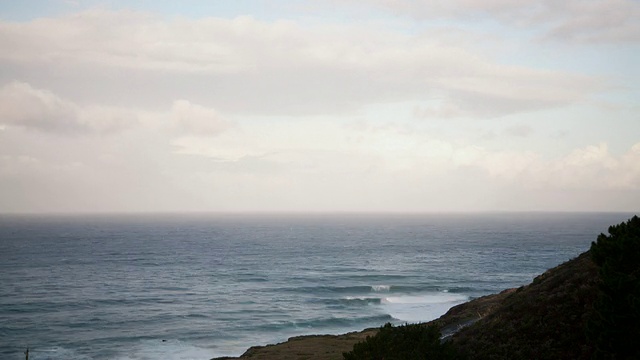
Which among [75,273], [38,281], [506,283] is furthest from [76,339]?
[506,283]

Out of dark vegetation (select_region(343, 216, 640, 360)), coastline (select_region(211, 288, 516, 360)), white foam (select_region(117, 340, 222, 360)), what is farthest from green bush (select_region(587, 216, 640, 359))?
white foam (select_region(117, 340, 222, 360))

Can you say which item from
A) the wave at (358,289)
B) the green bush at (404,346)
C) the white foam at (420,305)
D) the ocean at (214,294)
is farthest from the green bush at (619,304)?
the wave at (358,289)

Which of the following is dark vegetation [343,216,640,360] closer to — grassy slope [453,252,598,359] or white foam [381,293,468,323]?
grassy slope [453,252,598,359]

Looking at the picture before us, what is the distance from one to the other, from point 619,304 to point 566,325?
5.91m

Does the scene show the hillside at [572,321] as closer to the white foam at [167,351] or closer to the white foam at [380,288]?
the white foam at [167,351]

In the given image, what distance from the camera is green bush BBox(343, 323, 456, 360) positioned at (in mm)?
19391

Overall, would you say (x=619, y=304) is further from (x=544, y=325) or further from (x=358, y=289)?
(x=358, y=289)

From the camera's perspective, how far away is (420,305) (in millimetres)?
A: 75188

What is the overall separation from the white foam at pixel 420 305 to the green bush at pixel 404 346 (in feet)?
150

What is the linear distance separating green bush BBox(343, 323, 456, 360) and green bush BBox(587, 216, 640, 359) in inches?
218

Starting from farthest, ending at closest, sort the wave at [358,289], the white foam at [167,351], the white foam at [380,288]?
the white foam at [380,288] → the wave at [358,289] → the white foam at [167,351]

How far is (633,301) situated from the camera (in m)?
15.6

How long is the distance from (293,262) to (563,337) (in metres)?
110

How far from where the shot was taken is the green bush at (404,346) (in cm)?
1939
